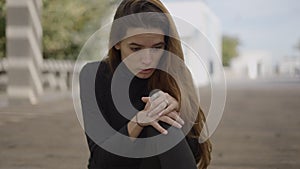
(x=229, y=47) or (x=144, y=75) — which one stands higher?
(x=144, y=75)

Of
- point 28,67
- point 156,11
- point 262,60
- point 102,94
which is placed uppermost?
point 156,11

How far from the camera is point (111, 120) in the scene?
49.0 inches

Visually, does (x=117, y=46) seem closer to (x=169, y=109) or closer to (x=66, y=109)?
(x=169, y=109)

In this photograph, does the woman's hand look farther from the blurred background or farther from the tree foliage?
the tree foliage

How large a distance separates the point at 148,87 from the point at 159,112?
94 mm

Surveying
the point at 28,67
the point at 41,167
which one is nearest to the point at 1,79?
the point at 28,67

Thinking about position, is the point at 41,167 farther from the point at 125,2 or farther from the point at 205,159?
the point at 125,2

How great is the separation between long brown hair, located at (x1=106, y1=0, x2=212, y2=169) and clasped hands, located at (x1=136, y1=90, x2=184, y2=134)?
0.03 metres

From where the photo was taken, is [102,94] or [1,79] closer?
[102,94]

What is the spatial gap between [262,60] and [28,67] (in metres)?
37.7

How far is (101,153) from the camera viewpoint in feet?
3.88

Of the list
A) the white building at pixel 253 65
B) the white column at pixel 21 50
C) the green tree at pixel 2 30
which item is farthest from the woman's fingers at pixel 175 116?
the white building at pixel 253 65

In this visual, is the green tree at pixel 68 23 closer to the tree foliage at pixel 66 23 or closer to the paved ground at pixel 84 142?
the tree foliage at pixel 66 23

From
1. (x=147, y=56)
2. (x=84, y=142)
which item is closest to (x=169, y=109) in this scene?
(x=147, y=56)
